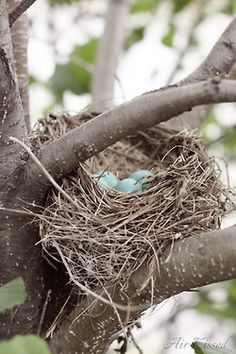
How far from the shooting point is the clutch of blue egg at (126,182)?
5.70 feet

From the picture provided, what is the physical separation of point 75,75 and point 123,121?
150 cm

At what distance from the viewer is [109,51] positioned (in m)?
2.43

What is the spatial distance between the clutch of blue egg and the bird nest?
64 millimetres

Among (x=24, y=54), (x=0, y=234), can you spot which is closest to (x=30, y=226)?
(x=0, y=234)

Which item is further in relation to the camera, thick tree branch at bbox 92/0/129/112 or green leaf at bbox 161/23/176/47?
green leaf at bbox 161/23/176/47

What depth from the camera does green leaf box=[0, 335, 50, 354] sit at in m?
0.85

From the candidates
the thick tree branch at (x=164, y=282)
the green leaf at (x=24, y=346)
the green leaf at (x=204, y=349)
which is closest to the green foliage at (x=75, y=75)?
the thick tree branch at (x=164, y=282)

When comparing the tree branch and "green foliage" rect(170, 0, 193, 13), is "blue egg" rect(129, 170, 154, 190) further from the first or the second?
"green foliage" rect(170, 0, 193, 13)

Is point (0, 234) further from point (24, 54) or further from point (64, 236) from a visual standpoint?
point (24, 54)

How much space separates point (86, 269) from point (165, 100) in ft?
1.33

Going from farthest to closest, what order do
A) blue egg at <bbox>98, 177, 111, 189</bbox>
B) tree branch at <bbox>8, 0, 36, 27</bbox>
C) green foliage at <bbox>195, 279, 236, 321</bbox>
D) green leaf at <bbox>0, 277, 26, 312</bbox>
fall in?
green foliage at <bbox>195, 279, 236, 321</bbox>
blue egg at <bbox>98, 177, 111, 189</bbox>
tree branch at <bbox>8, 0, 36, 27</bbox>
green leaf at <bbox>0, 277, 26, 312</bbox>

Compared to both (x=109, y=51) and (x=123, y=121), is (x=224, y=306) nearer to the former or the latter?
(x=109, y=51)

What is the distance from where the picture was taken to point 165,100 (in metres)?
1.17

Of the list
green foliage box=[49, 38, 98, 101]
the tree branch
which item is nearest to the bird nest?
the tree branch
